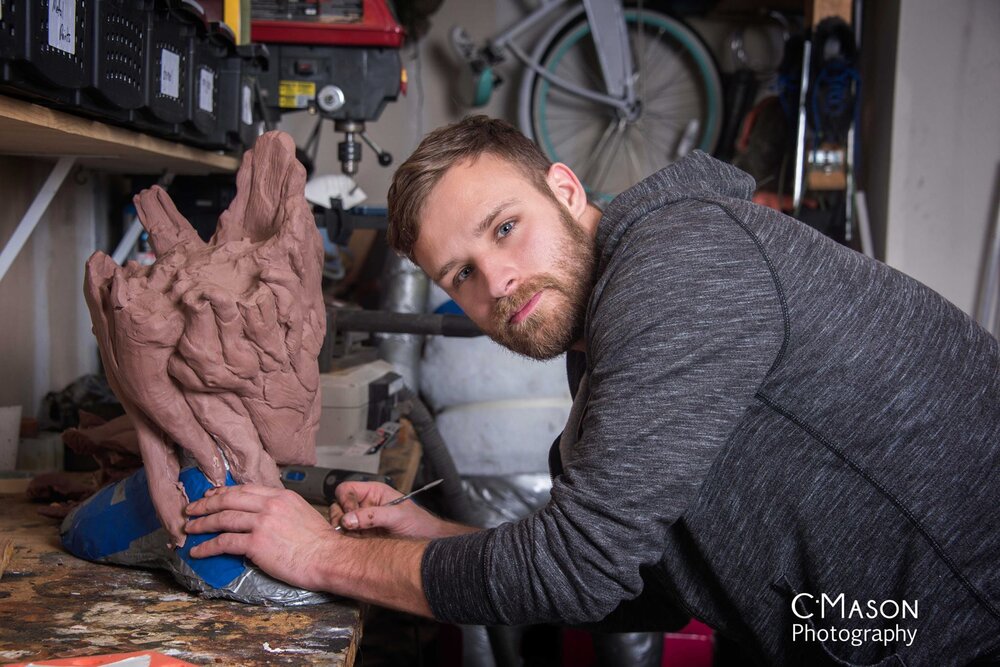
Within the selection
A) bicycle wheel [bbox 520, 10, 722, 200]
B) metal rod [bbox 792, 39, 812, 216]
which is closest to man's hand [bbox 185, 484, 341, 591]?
metal rod [bbox 792, 39, 812, 216]

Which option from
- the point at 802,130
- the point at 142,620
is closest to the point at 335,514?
the point at 142,620

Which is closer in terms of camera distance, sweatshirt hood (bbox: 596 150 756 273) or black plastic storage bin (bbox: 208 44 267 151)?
sweatshirt hood (bbox: 596 150 756 273)

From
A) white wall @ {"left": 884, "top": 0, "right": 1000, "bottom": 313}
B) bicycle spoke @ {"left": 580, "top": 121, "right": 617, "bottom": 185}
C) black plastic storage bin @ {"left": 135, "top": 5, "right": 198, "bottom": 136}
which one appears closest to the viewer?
black plastic storage bin @ {"left": 135, "top": 5, "right": 198, "bottom": 136}

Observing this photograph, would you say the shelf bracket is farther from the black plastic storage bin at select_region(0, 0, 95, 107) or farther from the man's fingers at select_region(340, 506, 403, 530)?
the man's fingers at select_region(340, 506, 403, 530)

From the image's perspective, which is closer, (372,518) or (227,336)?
(227,336)

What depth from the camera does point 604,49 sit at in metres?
4.06

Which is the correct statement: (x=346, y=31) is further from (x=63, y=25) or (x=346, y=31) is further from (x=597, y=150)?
(x=597, y=150)

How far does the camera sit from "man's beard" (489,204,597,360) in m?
1.24

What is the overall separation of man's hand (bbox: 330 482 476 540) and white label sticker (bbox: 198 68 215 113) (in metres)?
0.85

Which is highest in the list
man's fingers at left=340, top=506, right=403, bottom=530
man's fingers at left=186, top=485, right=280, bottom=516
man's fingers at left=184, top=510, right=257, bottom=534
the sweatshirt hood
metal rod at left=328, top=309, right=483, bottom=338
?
the sweatshirt hood

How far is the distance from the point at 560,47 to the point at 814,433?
3.38 meters

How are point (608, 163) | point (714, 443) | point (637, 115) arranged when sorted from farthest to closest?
point (608, 163)
point (637, 115)
point (714, 443)

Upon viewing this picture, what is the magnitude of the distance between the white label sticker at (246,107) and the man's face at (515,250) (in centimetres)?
91

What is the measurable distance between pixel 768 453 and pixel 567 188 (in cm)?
49
